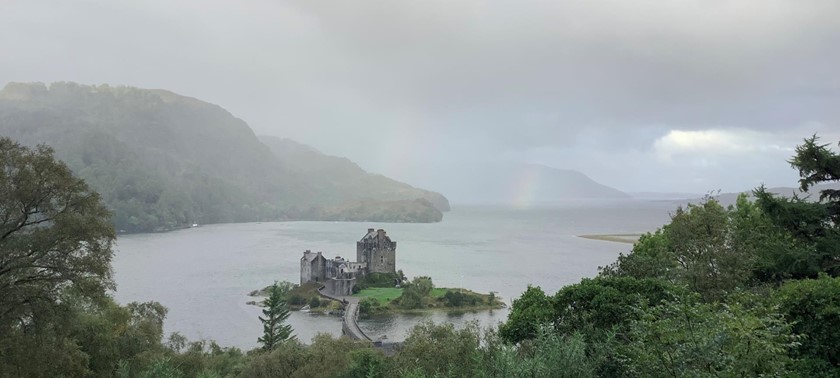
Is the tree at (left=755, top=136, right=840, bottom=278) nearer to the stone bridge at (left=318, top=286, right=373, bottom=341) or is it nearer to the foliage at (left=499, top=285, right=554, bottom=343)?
the foliage at (left=499, top=285, right=554, bottom=343)

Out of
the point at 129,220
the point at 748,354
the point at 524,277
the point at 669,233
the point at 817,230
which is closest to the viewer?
the point at 748,354

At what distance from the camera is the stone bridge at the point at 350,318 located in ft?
146

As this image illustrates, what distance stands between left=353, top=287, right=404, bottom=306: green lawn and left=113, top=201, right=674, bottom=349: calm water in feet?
19.2

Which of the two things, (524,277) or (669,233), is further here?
(524,277)

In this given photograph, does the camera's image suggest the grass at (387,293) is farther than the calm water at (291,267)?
Yes

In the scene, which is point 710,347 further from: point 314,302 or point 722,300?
point 314,302

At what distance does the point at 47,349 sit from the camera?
11797mm

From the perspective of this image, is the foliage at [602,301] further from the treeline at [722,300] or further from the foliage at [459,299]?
the foliage at [459,299]

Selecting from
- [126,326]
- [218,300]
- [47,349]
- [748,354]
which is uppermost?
[748,354]

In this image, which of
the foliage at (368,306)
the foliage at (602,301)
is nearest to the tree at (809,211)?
the foliage at (602,301)

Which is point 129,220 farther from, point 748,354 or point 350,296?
point 748,354

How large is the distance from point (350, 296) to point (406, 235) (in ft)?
272

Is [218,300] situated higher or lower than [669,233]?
lower

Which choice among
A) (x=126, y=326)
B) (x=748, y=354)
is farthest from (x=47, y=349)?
(x=748, y=354)
